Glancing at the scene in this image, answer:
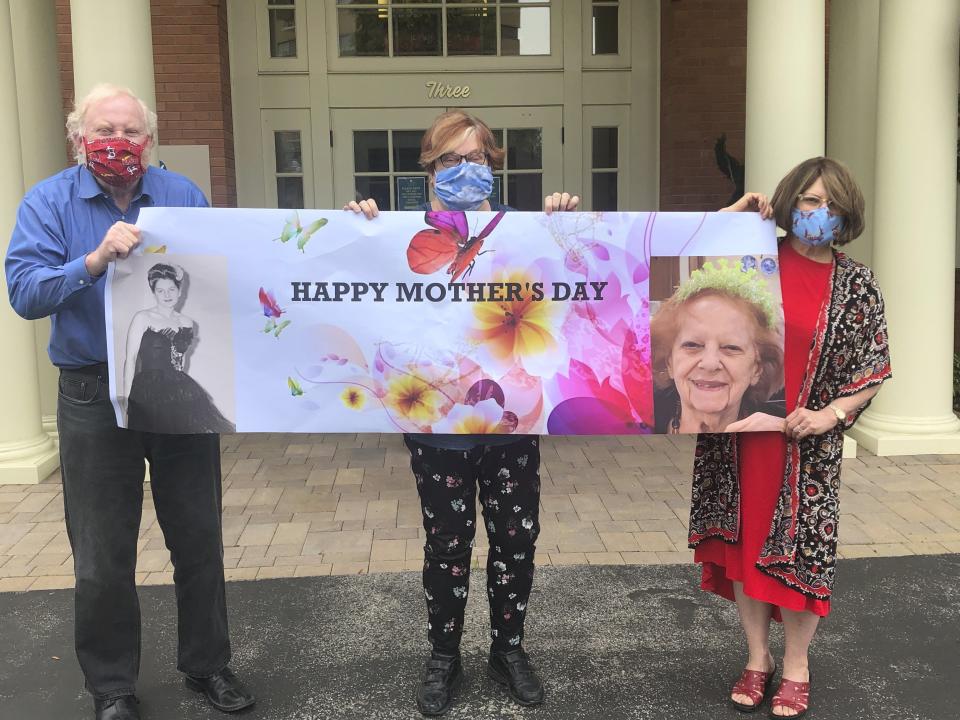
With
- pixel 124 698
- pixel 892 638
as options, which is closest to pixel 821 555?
pixel 892 638

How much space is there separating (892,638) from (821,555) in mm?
993

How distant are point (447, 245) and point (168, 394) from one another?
977 mm

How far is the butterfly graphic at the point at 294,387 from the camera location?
2830 mm

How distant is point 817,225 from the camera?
8.54ft

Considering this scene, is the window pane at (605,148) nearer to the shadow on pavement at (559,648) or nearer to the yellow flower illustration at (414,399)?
the shadow on pavement at (559,648)

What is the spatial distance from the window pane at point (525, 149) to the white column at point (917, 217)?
3186mm

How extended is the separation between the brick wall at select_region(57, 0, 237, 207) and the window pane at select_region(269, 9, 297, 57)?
0.45 meters

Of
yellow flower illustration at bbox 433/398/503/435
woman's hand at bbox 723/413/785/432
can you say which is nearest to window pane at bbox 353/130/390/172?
yellow flower illustration at bbox 433/398/503/435

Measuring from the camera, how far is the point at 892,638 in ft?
11.2

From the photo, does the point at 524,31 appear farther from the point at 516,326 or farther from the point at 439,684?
the point at 439,684

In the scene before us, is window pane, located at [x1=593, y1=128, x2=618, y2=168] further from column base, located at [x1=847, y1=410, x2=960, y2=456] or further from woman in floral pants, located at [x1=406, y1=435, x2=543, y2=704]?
woman in floral pants, located at [x1=406, y1=435, x2=543, y2=704]

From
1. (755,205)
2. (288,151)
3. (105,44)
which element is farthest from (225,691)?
(288,151)

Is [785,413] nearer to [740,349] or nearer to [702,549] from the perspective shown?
[740,349]

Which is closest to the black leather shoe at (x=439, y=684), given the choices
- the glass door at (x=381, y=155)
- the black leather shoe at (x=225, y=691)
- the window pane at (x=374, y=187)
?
the black leather shoe at (x=225, y=691)
